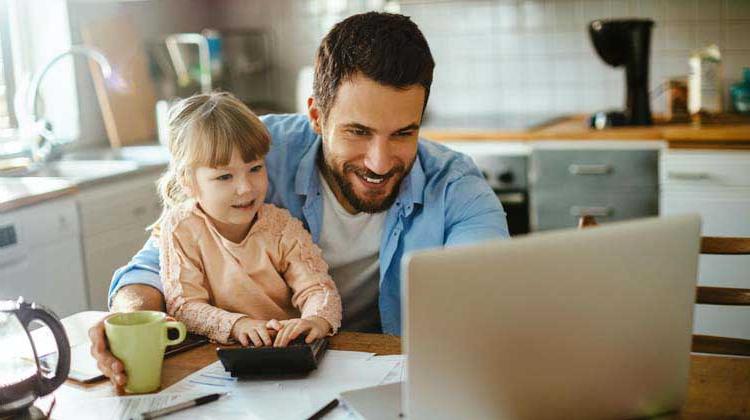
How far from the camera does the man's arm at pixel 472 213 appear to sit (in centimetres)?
171

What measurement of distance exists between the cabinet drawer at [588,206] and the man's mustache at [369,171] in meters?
1.86

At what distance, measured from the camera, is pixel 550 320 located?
40.3 inches

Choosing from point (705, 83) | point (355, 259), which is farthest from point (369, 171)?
point (705, 83)

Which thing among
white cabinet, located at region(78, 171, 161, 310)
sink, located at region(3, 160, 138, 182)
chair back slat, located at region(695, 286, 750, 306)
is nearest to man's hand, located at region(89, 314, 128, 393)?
chair back slat, located at region(695, 286, 750, 306)

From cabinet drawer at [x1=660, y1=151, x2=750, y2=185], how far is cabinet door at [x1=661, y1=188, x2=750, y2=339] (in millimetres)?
30

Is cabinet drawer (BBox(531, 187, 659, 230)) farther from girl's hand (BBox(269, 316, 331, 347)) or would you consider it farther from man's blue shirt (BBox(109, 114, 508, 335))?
girl's hand (BBox(269, 316, 331, 347))

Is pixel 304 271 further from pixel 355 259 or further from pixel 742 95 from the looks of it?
pixel 742 95

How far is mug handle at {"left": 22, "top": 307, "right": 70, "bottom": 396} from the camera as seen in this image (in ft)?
4.16

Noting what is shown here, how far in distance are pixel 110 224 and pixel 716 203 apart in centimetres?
222

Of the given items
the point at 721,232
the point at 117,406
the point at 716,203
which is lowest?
the point at 721,232

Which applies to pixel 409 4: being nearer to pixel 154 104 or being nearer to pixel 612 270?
pixel 154 104

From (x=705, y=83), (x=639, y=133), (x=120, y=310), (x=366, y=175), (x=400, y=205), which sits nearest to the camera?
(x=120, y=310)

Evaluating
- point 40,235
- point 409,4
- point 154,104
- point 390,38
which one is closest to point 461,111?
point 409,4

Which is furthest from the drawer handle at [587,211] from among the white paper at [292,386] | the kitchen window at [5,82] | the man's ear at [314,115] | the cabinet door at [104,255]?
the kitchen window at [5,82]
